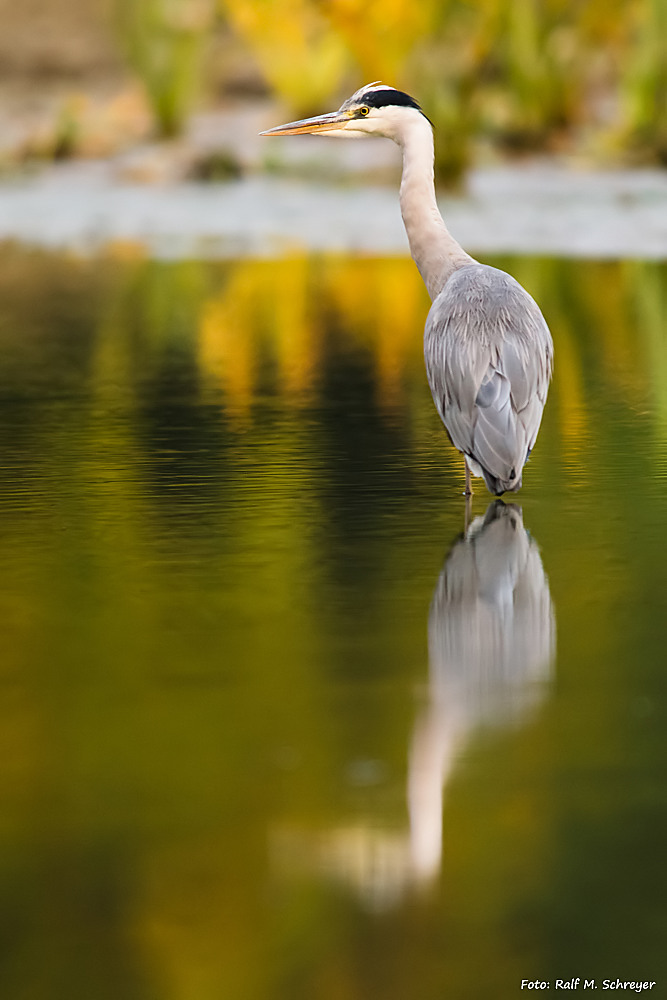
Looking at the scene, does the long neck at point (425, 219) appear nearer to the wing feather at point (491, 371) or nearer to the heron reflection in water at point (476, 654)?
the wing feather at point (491, 371)

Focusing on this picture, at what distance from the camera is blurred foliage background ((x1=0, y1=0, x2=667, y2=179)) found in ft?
72.4

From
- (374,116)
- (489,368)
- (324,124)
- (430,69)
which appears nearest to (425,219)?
(374,116)

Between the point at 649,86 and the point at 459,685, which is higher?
the point at 649,86

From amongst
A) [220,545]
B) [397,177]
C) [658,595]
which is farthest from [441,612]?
[397,177]

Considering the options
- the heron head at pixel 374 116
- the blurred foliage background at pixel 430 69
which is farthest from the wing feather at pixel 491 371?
the blurred foliage background at pixel 430 69

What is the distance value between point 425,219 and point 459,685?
3.83 metres

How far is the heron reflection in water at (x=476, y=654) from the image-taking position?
12.9ft

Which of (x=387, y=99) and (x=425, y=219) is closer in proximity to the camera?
(x=425, y=219)

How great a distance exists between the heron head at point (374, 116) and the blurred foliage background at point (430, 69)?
13.3 metres

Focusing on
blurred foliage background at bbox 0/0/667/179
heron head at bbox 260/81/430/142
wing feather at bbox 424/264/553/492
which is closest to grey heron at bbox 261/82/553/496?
wing feather at bbox 424/264/553/492

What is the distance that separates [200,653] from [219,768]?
34.7 inches

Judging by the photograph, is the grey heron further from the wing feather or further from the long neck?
the long neck

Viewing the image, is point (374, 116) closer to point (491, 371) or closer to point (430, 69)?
point (491, 371)

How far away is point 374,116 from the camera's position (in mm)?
8367
